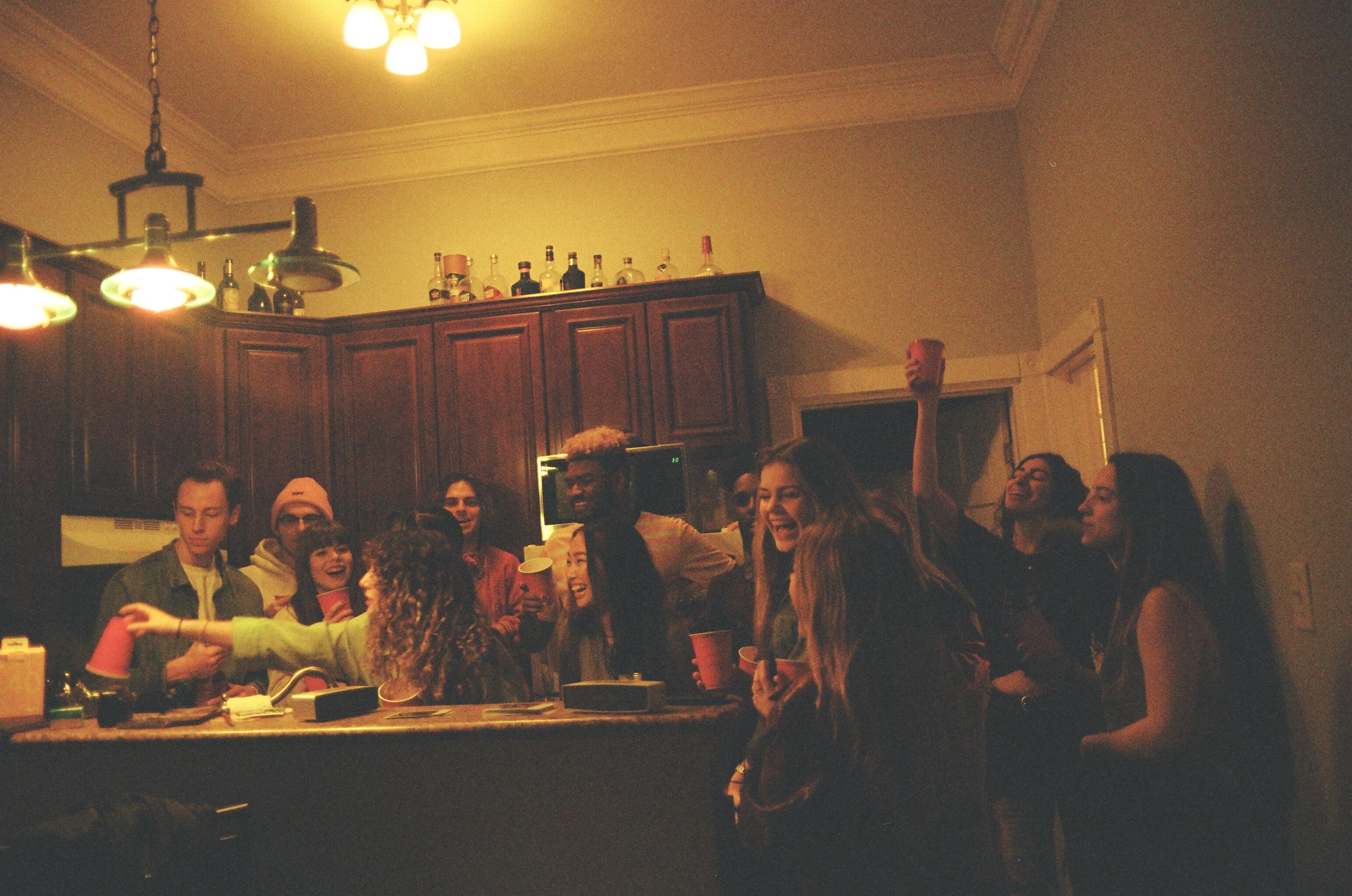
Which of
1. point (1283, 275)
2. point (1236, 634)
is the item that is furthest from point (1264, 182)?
point (1236, 634)

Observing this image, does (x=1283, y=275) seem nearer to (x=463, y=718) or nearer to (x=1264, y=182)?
(x=1264, y=182)

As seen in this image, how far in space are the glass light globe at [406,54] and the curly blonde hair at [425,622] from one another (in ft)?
6.51

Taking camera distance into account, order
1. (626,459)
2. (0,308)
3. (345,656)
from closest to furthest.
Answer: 1. (0,308)
2. (345,656)
3. (626,459)

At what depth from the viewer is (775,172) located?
15.0 feet

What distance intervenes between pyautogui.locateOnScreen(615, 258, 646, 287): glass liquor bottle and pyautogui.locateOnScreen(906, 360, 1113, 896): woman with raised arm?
1.86 m

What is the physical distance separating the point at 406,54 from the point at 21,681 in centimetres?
244

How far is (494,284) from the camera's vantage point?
4.53 m

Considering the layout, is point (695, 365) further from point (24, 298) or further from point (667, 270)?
point (24, 298)

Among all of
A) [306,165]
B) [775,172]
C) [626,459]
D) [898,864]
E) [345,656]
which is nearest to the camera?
[898,864]

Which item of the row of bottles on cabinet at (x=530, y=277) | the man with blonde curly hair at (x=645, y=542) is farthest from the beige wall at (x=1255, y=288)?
the row of bottles on cabinet at (x=530, y=277)

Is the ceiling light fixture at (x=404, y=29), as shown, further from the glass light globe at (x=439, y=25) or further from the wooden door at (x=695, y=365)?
the wooden door at (x=695, y=365)

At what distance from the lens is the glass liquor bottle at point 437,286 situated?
4.45 meters

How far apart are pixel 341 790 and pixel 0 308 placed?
1.41m

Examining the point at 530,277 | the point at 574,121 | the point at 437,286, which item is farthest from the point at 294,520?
the point at 574,121
